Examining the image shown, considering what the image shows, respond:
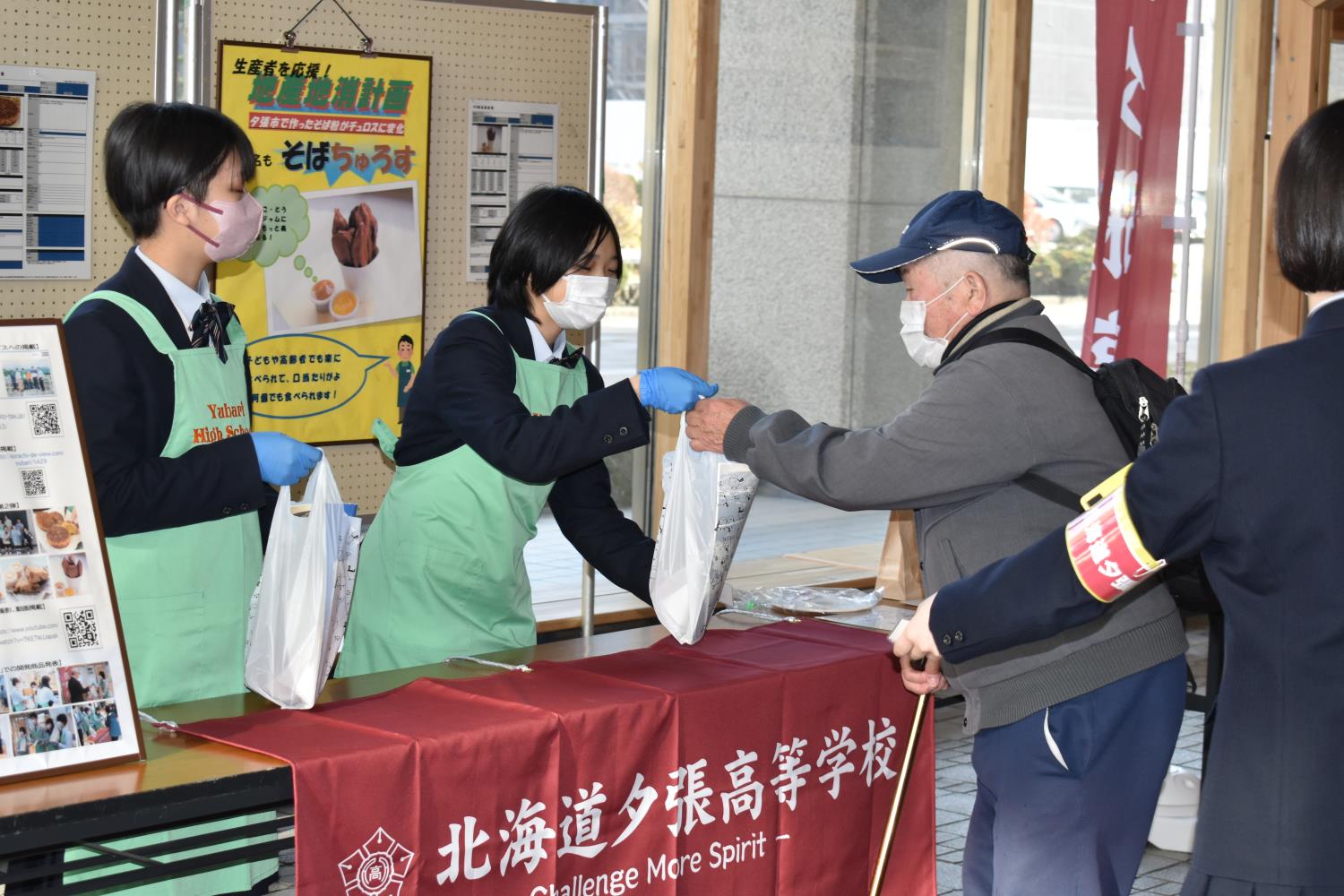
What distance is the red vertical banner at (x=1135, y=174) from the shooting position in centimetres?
618

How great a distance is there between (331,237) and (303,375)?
1.26ft

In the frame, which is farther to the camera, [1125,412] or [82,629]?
[1125,412]

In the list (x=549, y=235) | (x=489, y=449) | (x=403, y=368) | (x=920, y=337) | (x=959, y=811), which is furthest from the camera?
(x=959, y=811)

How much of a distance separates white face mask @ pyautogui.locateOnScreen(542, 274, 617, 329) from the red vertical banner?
12.0 ft

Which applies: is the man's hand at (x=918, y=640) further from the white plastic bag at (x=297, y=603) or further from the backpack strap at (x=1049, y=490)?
the white plastic bag at (x=297, y=603)

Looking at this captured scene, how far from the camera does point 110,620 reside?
2250mm

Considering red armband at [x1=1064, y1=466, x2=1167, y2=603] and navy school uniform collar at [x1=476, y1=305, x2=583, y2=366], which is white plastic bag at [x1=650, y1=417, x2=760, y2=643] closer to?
navy school uniform collar at [x1=476, y1=305, x2=583, y2=366]

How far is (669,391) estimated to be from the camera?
2902mm

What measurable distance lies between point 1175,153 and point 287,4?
3.95m

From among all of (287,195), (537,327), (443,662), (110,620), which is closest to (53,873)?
(110,620)

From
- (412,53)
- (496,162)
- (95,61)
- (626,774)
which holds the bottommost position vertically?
(626,774)

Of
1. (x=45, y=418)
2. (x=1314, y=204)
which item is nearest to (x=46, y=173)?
(x=45, y=418)

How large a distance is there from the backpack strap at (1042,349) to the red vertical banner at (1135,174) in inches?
152

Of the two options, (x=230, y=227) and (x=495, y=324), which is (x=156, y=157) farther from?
(x=495, y=324)
